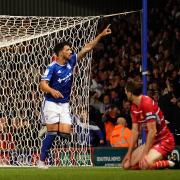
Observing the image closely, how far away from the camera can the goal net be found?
16703mm

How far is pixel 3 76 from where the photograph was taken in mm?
17391

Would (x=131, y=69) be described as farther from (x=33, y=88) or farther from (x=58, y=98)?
(x=58, y=98)

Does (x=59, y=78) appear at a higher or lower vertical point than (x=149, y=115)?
higher

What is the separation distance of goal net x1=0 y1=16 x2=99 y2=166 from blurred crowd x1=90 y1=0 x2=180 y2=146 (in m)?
1.70

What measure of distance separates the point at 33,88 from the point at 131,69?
463cm

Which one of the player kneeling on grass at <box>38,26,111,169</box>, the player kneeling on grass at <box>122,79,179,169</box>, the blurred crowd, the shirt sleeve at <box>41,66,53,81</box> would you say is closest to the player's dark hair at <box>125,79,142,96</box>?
the player kneeling on grass at <box>122,79,179,169</box>

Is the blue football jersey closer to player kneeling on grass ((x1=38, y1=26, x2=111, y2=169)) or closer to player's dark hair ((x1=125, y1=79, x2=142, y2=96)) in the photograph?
player kneeling on grass ((x1=38, y1=26, x2=111, y2=169))

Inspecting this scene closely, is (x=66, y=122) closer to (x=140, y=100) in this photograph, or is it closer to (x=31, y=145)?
(x=140, y=100)

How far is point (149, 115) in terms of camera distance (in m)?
11.9

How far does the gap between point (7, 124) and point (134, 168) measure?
533 centimetres

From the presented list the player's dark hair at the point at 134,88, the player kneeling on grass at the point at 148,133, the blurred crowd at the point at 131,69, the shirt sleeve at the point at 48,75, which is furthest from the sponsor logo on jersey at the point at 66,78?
the blurred crowd at the point at 131,69

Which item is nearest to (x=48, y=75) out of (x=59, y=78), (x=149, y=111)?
(x=59, y=78)

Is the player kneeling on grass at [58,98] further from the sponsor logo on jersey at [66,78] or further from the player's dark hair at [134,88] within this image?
→ the player's dark hair at [134,88]

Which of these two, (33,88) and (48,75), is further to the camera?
(33,88)
